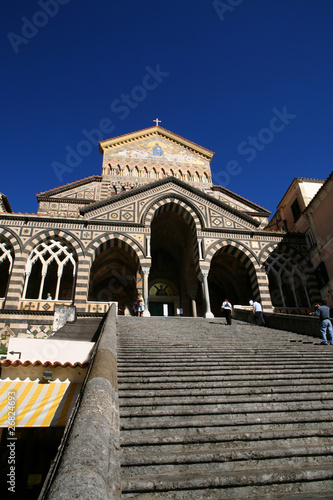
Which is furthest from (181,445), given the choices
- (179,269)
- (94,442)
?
(179,269)

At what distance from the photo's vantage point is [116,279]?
22.2m

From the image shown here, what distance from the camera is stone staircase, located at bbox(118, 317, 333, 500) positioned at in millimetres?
3068

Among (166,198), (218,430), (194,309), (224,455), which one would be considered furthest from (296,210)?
(224,455)

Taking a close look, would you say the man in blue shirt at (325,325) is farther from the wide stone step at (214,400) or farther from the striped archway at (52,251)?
the striped archway at (52,251)

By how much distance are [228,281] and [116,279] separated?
8.30m

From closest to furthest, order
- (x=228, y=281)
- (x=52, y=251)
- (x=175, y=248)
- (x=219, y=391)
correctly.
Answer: (x=219, y=391)
(x=52, y=251)
(x=228, y=281)
(x=175, y=248)

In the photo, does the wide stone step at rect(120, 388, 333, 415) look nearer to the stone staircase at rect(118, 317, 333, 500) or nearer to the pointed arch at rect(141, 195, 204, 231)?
the stone staircase at rect(118, 317, 333, 500)

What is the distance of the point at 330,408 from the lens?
4641 mm

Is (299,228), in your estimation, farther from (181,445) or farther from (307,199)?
(181,445)

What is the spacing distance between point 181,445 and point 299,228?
19877 millimetres

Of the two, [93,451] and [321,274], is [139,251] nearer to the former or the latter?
[321,274]

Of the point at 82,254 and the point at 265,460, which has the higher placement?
the point at 82,254

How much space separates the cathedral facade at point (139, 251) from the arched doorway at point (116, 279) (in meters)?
0.07

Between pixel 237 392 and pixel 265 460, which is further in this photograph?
pixel 237 392
